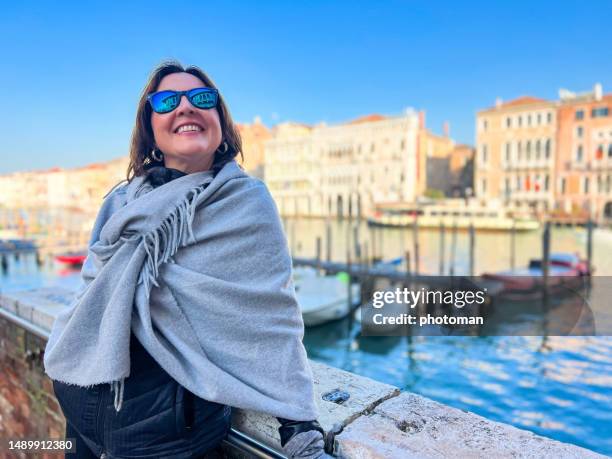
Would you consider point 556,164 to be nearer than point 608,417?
No

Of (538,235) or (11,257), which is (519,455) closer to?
(11,257)

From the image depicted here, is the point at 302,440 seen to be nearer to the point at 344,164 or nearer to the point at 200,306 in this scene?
the point at 200,306

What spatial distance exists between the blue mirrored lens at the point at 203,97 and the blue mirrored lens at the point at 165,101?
1.6 inches

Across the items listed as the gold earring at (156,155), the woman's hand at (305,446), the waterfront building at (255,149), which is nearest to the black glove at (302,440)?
the woman's hand at (305,446)

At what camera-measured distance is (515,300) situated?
35.3 ft

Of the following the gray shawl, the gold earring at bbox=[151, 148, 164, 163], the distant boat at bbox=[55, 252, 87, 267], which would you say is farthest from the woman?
the distant boat at bbox=[55, 252, 87, 267]

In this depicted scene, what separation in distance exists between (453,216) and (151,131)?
31.8 meters

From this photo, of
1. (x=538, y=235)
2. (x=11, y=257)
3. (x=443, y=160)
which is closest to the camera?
(x=11, y=257)

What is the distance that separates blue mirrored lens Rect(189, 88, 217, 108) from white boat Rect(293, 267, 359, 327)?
7.30 m

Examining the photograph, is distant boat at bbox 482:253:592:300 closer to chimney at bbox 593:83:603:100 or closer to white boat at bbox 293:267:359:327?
white boat at bbox 293:267:359:327

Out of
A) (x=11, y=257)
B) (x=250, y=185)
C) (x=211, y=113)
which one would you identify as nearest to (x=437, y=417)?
(x=250, y=185)

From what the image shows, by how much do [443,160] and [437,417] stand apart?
44024mm

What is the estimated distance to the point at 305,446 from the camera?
98 cm

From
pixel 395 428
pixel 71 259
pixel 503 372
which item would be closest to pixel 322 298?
pixel 503 372
